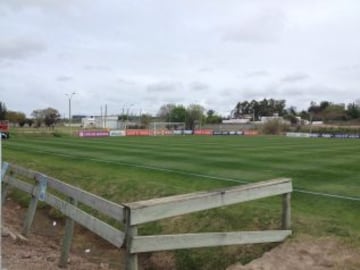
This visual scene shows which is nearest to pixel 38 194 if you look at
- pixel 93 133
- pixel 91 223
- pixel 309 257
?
pixel 91 223

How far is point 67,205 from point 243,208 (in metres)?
3.86

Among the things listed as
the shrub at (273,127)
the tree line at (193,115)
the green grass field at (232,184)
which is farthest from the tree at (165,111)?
the green grass field at (232,184)

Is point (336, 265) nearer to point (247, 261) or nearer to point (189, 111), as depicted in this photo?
point (247, 261)

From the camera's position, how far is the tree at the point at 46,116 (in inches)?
5215

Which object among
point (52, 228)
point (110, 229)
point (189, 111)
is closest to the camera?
point (110, 229)

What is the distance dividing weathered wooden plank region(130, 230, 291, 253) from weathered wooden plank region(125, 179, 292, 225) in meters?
0.27

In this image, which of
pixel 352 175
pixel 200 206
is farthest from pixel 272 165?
pixel 200 206

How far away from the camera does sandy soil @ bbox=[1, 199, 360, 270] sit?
23.1 feet

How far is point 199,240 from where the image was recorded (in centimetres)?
674

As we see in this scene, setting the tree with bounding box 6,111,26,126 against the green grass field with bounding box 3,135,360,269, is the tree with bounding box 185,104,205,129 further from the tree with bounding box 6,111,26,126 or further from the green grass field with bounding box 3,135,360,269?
the green grass field with bounding box 3,135,360,269

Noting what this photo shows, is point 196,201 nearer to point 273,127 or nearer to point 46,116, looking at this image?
point 273,127

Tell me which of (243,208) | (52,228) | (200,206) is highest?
(200,206)

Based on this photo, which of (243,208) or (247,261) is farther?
(243,208)

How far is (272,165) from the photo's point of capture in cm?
2228
